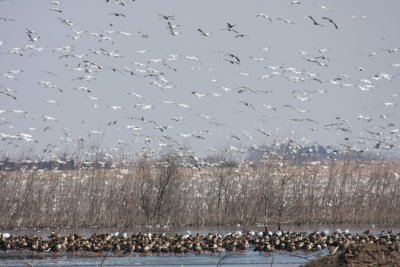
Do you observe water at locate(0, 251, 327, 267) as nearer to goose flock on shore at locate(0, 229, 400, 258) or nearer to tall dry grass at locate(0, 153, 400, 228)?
goose flock on shore at locate(0, 229, 400, 258)

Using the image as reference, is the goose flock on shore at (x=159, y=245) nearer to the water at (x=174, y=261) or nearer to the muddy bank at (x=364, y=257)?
the water at (x=174, y=261)

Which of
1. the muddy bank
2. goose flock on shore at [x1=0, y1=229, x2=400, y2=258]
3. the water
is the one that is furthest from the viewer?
goose flock on shore at [x1=0, y1=229, x2=400, y2=258]

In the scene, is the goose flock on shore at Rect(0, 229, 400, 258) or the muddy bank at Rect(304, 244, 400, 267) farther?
the goose flock on shore at Rect(0, 229, 400, 258)

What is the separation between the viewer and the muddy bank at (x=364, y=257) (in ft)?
43.8

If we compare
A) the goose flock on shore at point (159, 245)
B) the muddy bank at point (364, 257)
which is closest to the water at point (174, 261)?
the goose flock on shore at point (159, 245)

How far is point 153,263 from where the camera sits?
2422 centimetres

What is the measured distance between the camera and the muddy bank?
43.8 ft

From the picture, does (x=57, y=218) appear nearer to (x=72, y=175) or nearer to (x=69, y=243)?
(x=72, y=175)

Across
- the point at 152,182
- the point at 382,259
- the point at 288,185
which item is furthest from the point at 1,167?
the point at 382,259

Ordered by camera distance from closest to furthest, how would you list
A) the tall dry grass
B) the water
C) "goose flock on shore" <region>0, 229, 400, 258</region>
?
the water → "goose flock on shore" <region>0, 229, 400, 258</region> → the tall dry grass

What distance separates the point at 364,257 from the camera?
13.7 meters

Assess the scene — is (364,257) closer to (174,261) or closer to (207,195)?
(174,261)

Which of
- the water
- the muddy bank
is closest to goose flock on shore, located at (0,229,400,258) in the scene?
the water

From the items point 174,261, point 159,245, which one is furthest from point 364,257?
point 159,245
